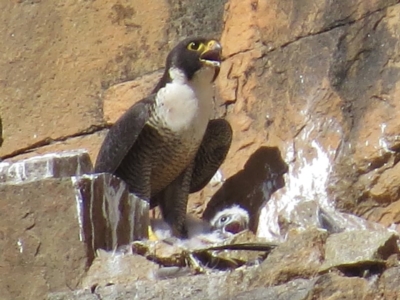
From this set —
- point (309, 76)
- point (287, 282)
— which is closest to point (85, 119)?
point (309, 76)

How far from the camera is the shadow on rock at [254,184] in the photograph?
715 centimetres

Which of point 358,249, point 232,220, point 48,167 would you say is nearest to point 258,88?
point 232,220

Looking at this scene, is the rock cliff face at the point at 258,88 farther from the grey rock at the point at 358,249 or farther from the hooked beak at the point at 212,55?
the grey rock at the point at 358,249

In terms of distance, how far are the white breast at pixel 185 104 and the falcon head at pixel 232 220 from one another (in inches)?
15.1

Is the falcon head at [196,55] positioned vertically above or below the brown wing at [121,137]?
above

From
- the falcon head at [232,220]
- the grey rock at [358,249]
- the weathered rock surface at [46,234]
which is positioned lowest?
the falcon head at [232,220]

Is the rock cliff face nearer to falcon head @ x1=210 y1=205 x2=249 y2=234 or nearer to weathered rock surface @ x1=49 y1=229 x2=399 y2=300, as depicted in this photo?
falcon head @ x1=210 y1=205 x2=249 y2=234

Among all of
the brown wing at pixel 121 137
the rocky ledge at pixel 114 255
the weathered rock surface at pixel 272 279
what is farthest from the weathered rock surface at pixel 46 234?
the brown wing at pixel 121 137

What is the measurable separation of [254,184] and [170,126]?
555 mm

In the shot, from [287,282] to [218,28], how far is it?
9.49ft

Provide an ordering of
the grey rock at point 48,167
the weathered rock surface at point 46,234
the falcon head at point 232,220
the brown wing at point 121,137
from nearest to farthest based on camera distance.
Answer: the weathered rock surface at point 46,234 < the grey rock at point 48,167 < the brown wing at point 121,137 < the falcon head at point 232,220

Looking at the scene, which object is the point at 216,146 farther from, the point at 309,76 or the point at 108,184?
the point at 108,184

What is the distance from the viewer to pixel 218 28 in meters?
7.68

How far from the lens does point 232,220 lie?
6.94m
